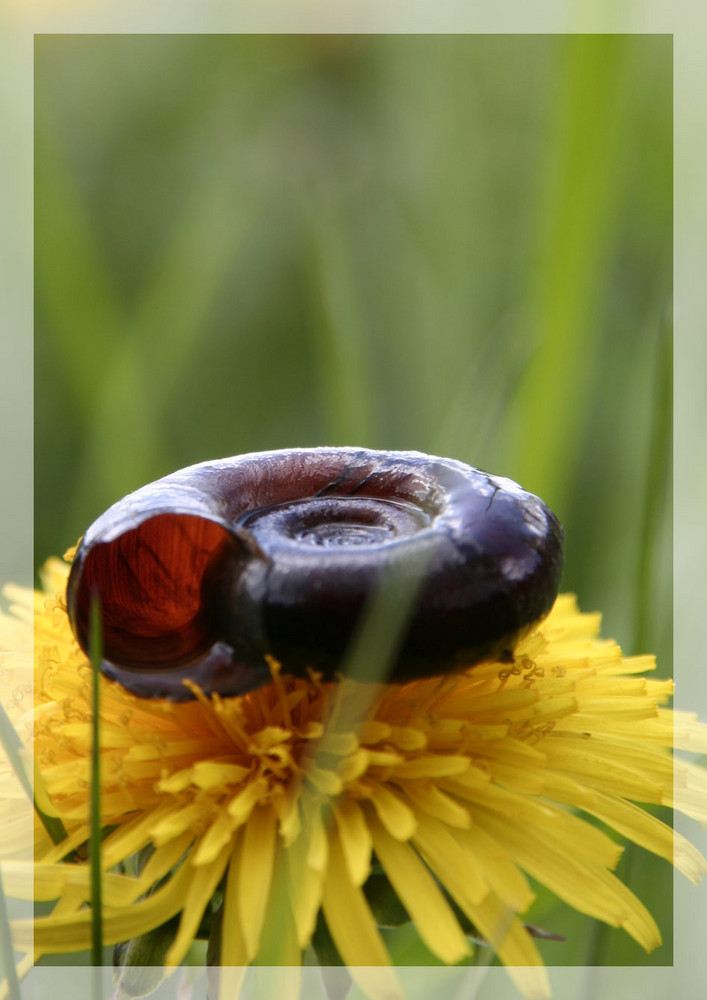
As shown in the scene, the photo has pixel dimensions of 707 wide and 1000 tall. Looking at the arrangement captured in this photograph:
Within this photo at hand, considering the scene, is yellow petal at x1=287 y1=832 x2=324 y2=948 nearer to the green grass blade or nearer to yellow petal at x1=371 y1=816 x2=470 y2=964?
yellow petal at x1=371 y1=816 x2=470 y2=964

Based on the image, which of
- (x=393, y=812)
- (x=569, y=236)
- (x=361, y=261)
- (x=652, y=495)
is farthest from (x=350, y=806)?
(x=361, y=261)

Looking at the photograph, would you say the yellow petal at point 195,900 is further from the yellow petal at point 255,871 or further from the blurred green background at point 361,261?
the blurred green background at point 361,261

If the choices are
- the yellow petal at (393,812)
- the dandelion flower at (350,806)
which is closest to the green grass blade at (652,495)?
the dandelion flower at (350,806)

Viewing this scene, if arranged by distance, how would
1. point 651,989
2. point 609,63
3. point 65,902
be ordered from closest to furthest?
point 65,902, point 651,989, point 609,63

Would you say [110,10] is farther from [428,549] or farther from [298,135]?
[428,549]

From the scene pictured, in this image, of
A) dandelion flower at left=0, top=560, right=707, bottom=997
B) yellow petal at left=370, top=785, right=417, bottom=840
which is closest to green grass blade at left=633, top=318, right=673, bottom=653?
dandelion flower at left=0, top=560, right=707, bottom=997

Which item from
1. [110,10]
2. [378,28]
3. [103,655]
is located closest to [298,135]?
[378,28]
